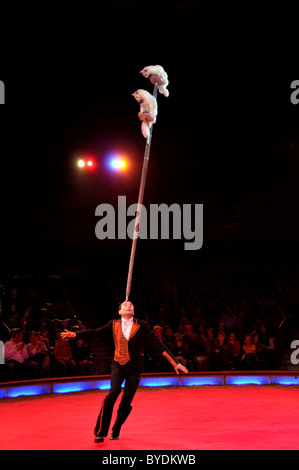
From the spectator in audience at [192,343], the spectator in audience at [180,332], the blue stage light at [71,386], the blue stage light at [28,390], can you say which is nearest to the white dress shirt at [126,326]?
the blue stage light at [28,390]

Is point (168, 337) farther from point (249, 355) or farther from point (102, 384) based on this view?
point (102, 384)

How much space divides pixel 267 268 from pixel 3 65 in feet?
38.2

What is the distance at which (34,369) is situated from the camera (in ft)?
39.9

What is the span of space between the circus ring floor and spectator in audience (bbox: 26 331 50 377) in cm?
55

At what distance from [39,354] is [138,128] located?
12441 millimetres

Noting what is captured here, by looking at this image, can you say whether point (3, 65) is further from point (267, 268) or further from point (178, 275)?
point (267, 268)

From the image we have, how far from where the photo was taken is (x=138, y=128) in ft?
75.1

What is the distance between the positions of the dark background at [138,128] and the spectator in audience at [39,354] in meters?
6.25

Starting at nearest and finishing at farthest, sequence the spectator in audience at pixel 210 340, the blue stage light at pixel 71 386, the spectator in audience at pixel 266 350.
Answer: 1. the blue stage light at pixel 71 386
2. the spectator in audience at pixel 266 350
3. the spectator in audience at pixel 210 340

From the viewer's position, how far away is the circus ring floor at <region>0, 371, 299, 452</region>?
7.08 m

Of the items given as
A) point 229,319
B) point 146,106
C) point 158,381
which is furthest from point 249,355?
point 146,106

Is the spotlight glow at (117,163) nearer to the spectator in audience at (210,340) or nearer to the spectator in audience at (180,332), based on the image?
the spectator in audience at (180,332)

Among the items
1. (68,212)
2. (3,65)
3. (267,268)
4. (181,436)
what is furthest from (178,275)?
(181,436)

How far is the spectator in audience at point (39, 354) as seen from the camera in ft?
40.2
